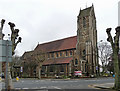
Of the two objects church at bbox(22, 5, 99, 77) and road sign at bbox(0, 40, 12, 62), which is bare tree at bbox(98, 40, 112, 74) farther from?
road sign at bbox(0, 40, 12, 62)

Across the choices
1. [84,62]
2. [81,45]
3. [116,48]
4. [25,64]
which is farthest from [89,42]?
[116,48]

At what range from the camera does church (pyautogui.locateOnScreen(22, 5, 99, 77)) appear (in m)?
52.4

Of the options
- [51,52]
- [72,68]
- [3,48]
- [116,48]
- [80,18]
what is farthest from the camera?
[51,52]

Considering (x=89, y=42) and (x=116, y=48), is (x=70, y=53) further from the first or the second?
(x=116, y=48)

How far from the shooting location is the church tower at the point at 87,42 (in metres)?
52.9

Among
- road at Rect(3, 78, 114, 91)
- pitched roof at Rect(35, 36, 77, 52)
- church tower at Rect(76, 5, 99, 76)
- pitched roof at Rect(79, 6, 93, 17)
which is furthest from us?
pitched roof at Rect(35, 36, 77, 52)

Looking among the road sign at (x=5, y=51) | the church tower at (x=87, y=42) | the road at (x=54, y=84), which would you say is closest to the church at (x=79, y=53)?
the church tower at (x=87, y=42)

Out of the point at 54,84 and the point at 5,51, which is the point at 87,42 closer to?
the point at 54,84

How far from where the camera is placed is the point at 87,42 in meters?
55.2

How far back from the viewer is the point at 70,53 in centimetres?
5809

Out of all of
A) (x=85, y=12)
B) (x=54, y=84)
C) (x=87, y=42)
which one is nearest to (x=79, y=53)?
(x=87, y=42)

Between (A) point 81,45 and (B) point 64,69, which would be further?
(A) point 81,45

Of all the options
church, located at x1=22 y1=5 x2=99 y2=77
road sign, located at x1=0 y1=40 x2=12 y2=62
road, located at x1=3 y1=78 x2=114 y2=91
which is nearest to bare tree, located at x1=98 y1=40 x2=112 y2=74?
church, located at x1=22 y1=5 x2=99 y2=77

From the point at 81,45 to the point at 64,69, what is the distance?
10510 millimetres
